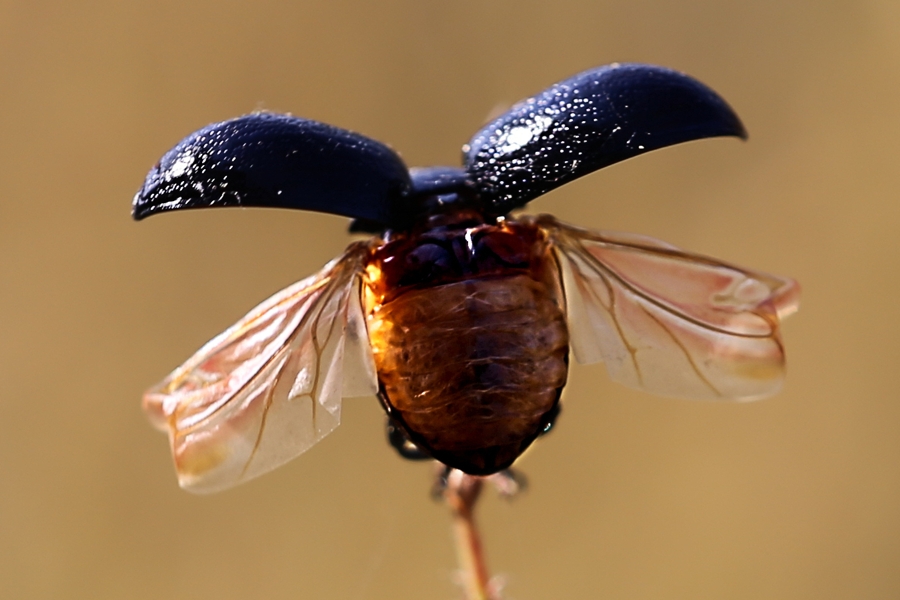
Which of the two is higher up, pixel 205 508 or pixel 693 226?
pixel 693 226

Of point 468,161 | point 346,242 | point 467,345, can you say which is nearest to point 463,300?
point 467,345

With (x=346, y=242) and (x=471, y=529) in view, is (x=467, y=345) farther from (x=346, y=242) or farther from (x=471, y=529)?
(x=346, y=242)

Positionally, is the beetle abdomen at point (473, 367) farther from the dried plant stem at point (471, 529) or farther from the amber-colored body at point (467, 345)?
the dried plant stem at point (471, 529)

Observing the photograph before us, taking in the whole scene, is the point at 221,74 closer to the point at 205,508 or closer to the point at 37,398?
the point at 37,398

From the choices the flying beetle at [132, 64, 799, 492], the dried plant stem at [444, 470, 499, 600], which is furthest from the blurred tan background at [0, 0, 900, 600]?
the flying beetle at [132, 64, 799, 492]

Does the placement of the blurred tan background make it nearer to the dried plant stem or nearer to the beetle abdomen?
the dried plant stem

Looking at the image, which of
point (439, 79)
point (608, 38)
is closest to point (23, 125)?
point (439, 79)

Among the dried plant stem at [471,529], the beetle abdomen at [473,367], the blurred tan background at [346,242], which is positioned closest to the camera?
the beetle abdomen at [473,367]

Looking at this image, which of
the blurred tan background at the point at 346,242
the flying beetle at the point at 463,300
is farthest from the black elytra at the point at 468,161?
the blurred tan background at the point at 346,242
